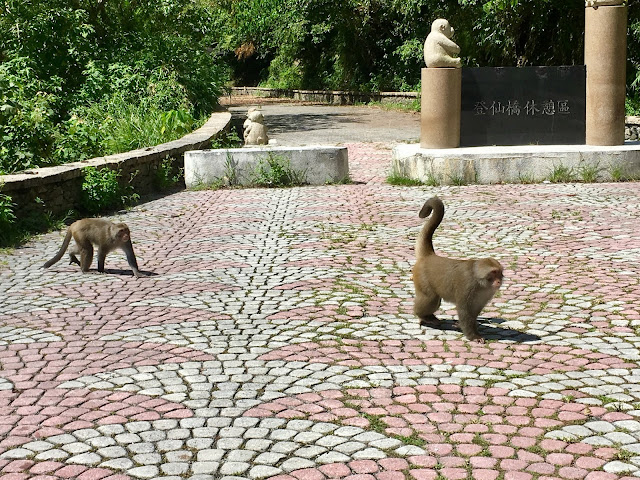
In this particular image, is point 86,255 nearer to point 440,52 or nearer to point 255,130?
point 440,52

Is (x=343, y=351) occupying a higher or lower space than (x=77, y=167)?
lower

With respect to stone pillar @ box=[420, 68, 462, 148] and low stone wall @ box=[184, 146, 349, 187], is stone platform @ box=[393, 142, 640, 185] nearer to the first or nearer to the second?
stone pillar @ box=[420, 68, 462, 148]

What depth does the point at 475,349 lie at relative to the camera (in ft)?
17.7

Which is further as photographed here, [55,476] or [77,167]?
[77,167]

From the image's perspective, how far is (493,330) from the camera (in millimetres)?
5762

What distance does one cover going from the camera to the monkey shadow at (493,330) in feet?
18.3

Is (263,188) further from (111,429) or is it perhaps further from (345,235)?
(111,429)

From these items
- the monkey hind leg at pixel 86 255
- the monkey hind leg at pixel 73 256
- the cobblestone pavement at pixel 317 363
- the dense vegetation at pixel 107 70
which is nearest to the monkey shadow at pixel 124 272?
the cobblestone pavement at pixel 317 363

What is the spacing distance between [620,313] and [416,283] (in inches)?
57.2

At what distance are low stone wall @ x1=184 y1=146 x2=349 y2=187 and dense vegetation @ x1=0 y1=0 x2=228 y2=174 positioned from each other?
172 centimetres

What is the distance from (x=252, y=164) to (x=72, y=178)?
2941 millimetres

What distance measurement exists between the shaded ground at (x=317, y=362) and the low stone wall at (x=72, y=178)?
88 cm

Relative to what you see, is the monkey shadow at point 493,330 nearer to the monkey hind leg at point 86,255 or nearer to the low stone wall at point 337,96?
the monkey hind leg at point 86,255

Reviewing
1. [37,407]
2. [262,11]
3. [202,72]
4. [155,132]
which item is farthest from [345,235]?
[262,11]
